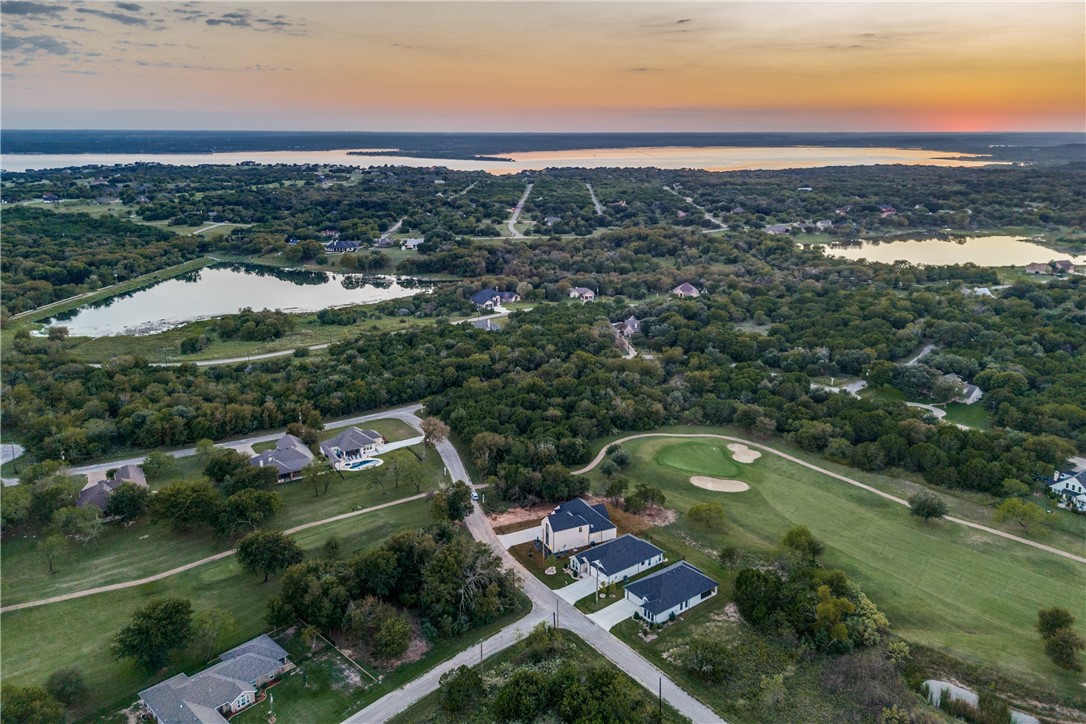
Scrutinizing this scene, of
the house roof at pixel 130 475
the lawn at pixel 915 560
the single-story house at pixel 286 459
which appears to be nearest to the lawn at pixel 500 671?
the lawn at pixel 915 560

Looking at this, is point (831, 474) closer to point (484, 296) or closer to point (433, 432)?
point (433, 432)

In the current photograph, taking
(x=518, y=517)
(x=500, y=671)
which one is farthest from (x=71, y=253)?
(x=500, y=671)

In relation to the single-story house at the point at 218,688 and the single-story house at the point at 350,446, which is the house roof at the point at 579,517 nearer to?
the single-story house at the point at 218,688

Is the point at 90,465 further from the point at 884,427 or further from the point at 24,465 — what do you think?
the point at 884,427

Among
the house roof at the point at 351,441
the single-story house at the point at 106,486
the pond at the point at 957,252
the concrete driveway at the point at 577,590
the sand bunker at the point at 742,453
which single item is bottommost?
the concrete driveway at the point at 577,590

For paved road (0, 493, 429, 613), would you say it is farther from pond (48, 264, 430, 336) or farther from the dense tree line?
the dense tree line

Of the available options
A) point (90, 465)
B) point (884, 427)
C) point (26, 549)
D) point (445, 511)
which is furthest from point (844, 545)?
point (90, 465)
